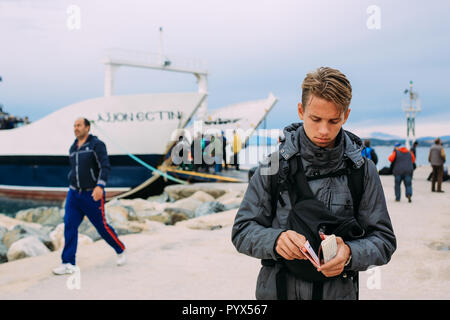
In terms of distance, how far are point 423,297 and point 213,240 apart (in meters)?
2.84

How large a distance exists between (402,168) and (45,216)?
9319 mm

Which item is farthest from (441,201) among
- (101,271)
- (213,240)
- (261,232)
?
(261,232)

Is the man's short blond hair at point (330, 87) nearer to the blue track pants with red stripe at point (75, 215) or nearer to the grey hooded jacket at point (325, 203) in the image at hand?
the grey hooded jacket at point (325, 203)

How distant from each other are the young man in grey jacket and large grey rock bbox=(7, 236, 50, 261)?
471 centimetres

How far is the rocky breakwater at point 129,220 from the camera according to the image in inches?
217

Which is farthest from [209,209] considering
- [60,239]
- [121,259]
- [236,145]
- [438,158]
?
[236,145]

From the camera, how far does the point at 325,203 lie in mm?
1375

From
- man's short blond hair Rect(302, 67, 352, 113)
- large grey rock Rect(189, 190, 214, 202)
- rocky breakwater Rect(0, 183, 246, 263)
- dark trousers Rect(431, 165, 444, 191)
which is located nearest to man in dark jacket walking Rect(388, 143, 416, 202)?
dark trousers Rect(431, 165, 444, 191)

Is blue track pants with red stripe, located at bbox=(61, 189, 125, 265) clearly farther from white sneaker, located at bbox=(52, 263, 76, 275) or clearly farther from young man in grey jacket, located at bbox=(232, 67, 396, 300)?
young man in grey jacket, located at bbox=(232, 67, 396, 300)

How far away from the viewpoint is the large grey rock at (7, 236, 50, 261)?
515cm

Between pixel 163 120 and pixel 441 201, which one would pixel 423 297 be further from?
pixel 163 120

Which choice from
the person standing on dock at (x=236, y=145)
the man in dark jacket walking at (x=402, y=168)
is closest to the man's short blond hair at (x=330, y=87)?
the man in dark jacket walking at (x=402, y=168)

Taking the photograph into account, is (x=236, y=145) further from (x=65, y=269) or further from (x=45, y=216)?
(x=65, y=269)

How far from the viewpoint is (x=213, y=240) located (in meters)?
5.45
